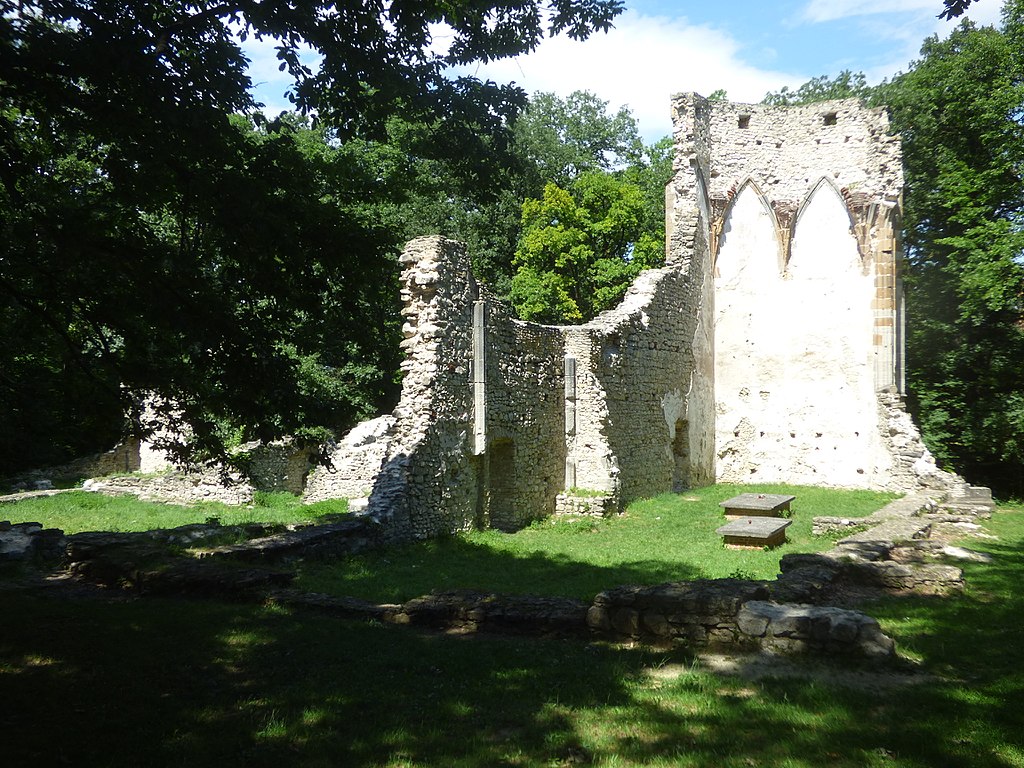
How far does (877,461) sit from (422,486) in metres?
12.9

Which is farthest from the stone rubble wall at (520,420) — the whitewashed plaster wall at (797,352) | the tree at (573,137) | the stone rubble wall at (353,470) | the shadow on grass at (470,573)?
the tree at (573,137)

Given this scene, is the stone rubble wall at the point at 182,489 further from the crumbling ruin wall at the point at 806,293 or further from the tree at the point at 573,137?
the tree at the point at 573,137

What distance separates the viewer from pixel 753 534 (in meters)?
11.6

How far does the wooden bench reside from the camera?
547 inches

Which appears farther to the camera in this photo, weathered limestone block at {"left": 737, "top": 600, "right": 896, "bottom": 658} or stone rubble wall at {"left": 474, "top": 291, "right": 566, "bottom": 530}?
stone rubble wall at {"left": 474, "top": 291, "right": 566, "bottom": 530}

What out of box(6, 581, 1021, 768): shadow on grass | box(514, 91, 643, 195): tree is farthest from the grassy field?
box(514, 91, 643, 195): tree

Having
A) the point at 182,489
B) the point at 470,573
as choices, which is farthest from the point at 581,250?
the point at 470,573

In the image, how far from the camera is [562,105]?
35.1m

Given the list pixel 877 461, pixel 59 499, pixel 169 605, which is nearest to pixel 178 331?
pixel 169 605

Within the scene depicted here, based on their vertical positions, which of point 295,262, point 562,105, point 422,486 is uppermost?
point 562,105

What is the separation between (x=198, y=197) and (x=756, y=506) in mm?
10723

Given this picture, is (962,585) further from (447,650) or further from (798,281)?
(798,281)

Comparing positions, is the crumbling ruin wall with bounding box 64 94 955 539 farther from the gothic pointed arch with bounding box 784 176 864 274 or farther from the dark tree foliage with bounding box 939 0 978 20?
the dark tree foliage with bounding box 939 0 978 20

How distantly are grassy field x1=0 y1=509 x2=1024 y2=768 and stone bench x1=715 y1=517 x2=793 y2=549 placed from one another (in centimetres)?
457
